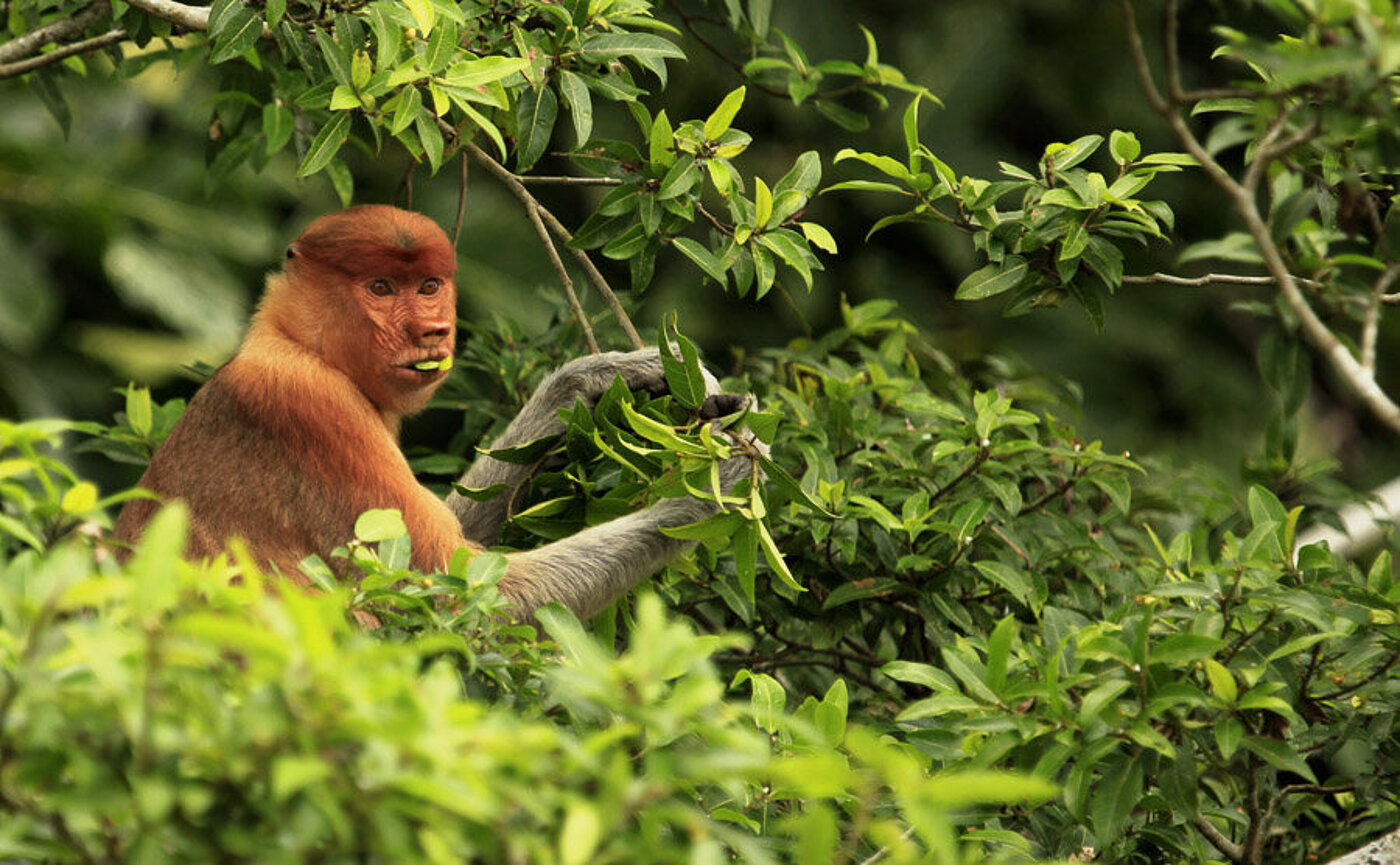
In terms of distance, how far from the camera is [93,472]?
314 inches

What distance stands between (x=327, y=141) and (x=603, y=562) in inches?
42.3

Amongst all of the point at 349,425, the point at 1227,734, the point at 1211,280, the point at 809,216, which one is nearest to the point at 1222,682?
the point at 1227,734

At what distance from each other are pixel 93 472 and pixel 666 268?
3142 millimetres

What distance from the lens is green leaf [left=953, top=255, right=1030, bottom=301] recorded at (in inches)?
115

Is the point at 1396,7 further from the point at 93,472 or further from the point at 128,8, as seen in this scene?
the point at 93,472

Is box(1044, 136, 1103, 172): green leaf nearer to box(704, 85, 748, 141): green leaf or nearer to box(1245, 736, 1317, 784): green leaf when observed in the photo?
box(704, 85, 748, 141): green leaf

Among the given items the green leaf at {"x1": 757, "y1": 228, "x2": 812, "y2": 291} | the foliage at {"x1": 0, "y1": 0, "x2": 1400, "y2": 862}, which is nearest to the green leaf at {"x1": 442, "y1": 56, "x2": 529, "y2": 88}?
the foliage at {"x1": 0, "y1": 0, "x2": 1400, "y2": 862}

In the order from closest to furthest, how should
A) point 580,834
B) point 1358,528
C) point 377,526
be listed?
point 580,834 < point 377,526 < point 1358,528

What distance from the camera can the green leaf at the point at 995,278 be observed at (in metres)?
2.93

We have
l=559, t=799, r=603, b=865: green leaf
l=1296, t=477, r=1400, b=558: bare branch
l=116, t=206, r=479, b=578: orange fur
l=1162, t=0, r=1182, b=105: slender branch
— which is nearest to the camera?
l=559, t=799, r=603, b=865: green leaf

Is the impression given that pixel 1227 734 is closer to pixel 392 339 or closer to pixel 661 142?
pixel 661 142

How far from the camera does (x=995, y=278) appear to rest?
295cm

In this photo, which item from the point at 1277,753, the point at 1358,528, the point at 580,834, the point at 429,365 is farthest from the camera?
the point at 1358,528

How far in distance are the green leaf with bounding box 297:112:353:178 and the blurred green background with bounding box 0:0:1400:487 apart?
4.82 m
